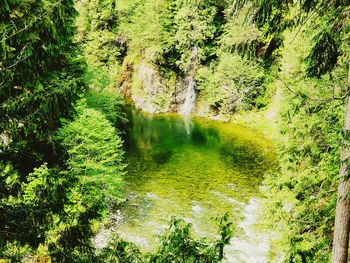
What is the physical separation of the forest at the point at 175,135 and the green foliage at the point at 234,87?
0.56 ft

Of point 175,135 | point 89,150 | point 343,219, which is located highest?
point 343,219

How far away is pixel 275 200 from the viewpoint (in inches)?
467

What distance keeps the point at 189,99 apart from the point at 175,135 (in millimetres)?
13119

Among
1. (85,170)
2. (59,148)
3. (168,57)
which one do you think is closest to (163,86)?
(168,57)

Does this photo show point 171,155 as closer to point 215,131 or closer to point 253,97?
point 215,131

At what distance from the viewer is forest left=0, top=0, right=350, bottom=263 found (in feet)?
18.4

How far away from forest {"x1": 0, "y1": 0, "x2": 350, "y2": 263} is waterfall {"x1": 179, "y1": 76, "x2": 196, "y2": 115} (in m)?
0.25

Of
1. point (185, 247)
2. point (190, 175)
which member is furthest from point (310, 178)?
point (190, 175)

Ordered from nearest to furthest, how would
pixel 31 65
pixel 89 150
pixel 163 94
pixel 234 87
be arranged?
pixel 31 65 < pixel 89 150 < pixel 234 87 < pixel 163 94

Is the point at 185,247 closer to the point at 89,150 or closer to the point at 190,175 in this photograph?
the point at 89,150

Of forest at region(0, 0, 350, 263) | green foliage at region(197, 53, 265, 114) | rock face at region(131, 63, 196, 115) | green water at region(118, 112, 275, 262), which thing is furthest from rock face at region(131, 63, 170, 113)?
green water at region(118, 112, 275, 262)

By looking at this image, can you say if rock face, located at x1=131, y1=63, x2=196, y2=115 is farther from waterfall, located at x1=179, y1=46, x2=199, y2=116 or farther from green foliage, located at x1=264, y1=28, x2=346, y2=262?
green foliage, located at x1=264, y1=28, x2=346, y2=262

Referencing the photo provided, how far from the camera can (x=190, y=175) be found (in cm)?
2516

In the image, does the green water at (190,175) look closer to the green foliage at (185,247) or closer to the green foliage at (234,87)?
the green foliage at (234,87)
